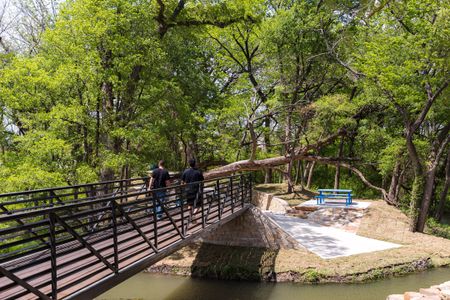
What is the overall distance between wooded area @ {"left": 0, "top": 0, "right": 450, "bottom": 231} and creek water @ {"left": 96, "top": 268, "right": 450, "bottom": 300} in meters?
3.47

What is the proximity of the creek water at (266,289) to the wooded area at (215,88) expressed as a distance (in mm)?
3466

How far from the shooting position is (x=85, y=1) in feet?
36.7

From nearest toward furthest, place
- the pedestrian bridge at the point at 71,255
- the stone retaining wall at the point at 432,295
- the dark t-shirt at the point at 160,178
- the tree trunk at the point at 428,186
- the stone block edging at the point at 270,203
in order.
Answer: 1. the pedestrian bridge at the point at 71,255
2. the stone retaining wall at the point at 432,295
3. the dark t-shirt at the point at 160,178
4. the tree trunk at the point at 428,186
5. the stone block edging at the point at 270,203

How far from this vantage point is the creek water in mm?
9305

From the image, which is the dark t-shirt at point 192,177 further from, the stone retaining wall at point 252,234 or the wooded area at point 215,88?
the stone retaining wall at point 252,234

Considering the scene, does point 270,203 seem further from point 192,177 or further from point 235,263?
point 192,177

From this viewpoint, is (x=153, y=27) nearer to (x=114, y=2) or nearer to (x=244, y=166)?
(x=114, y=2)

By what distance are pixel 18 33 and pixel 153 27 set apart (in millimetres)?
9448

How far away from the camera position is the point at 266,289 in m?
10.0

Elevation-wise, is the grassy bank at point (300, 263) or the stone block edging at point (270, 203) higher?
the stone block edging at point (270, 203)

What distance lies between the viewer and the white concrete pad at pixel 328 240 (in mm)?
11703

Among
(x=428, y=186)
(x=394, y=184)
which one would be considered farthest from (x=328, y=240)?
(x=394, y=184)

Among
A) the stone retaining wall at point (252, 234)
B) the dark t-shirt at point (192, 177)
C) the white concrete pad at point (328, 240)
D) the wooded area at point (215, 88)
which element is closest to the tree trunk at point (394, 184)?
the wooded area at point (215, 88)

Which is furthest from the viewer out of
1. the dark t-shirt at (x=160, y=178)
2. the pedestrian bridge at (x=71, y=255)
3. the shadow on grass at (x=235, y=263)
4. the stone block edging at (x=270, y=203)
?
the stone block edging at (x=270, y=203)
